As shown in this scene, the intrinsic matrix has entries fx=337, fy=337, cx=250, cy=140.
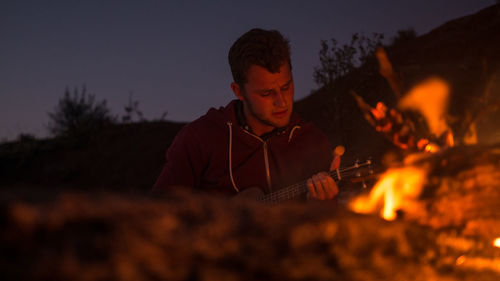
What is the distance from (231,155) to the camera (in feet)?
12.3

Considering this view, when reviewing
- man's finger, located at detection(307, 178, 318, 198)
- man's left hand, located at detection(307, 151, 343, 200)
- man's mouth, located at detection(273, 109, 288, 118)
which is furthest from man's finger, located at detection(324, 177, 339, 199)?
man's mouth, located at detection(273, 109, 288, 118)

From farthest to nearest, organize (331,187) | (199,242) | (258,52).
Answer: (258,52), (331,187), (199,242)

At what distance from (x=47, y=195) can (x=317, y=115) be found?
1228cm

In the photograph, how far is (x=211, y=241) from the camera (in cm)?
70

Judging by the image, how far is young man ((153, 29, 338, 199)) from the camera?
3.41 metres

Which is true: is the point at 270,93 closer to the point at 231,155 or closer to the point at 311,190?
the point at 231,155

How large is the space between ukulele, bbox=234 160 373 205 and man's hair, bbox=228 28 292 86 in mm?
1146

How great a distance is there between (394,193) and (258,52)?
2.32 m

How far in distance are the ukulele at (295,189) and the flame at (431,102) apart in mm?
3025

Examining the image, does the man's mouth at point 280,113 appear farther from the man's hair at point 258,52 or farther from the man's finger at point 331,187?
the man's finger at point 331,187

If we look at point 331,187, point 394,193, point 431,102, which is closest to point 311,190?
point 331,187

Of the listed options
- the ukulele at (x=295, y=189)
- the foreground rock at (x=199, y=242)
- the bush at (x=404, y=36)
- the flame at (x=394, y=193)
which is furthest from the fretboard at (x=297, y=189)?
the bush at (x=404, y=36)

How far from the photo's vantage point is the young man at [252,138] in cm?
341

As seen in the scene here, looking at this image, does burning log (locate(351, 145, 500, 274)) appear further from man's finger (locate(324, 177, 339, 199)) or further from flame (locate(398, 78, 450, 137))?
flame (locate(398, 78, 450, 137))
